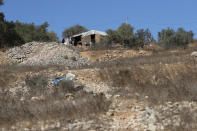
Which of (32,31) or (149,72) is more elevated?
(32,31)

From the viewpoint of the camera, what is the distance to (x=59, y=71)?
51.3 ft

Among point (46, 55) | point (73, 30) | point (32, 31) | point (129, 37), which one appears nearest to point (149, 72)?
point (46, 55)

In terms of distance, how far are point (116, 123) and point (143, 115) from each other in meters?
0.75

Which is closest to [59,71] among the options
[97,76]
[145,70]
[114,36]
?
[97,76]

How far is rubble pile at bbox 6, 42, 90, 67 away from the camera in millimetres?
21255

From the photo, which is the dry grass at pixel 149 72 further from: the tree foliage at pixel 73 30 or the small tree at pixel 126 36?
the tree foliage at pixel 73 30

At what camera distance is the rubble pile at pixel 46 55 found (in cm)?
2125

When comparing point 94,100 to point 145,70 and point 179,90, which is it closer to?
point 179,90

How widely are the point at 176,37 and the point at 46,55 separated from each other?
55.2ft

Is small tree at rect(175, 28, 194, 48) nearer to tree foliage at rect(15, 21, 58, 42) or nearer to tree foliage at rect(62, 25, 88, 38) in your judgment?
tree foliage at rect(15, 21, 58, 42)

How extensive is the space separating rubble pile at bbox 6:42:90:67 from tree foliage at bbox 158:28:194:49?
41.6 feet

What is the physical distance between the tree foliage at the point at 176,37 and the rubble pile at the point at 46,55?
1267 centimetres

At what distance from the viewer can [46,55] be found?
2248cm

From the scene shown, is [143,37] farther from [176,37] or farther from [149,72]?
[149,72]
